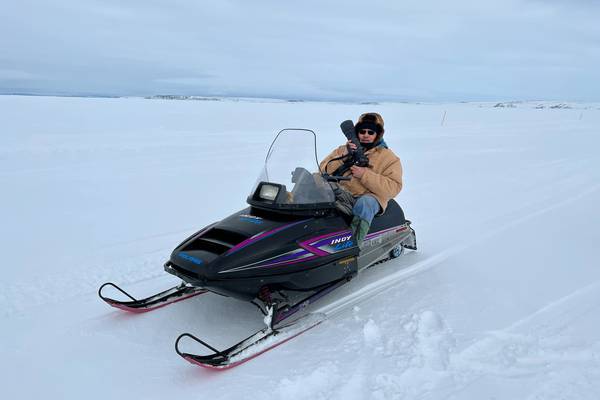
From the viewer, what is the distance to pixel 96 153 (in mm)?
11266

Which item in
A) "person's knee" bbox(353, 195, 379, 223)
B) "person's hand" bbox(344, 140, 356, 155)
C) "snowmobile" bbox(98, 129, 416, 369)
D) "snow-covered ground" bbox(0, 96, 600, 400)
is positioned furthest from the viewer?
"person's hand" bbox(344, 140, 356, 155)

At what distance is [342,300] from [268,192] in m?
1.17

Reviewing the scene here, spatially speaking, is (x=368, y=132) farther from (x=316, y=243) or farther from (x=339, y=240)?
(x=316, y=243)

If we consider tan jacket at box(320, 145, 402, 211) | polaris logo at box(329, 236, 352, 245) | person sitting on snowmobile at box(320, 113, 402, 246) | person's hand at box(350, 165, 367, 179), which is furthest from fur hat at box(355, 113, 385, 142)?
polaris logo at box(329, 236, 352, 245)

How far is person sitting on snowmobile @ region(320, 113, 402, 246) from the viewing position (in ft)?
13.5

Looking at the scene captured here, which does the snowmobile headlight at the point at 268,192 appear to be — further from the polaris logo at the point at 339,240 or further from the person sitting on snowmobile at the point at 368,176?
the person sitting on snowmobile at the point at 368,176

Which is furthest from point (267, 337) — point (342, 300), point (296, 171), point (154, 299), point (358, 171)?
point (358, 171)

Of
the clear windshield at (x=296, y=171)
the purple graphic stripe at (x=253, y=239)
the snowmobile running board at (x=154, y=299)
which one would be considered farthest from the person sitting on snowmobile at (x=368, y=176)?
the snowmobile running board at (x=154, y=299)

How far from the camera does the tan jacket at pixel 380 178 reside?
418 centimetres

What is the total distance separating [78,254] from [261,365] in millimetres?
2755

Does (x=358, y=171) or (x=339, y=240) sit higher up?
(x=358, y=171)

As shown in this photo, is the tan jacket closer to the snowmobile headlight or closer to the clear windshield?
the clear windshield

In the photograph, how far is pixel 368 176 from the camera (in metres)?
4.13

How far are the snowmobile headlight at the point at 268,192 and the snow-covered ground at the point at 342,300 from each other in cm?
94
